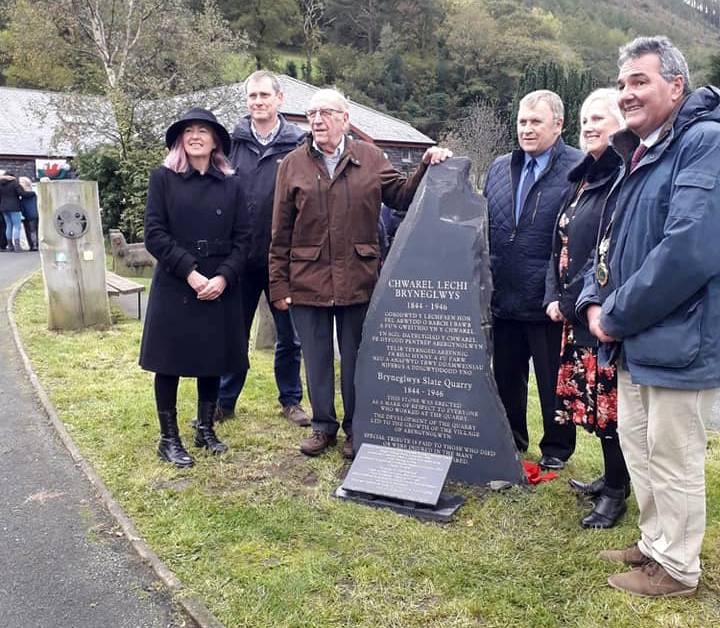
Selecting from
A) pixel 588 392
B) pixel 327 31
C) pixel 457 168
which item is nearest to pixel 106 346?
pixel 457 168

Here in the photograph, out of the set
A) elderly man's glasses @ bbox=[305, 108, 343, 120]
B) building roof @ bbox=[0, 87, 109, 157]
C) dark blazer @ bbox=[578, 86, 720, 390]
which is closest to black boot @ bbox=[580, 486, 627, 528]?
dark blazer @ bbox=[578, 86, 720, 390]

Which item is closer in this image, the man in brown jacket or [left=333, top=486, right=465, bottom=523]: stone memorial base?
[left=333, top=486, right=465, bottom=523]: stone memorial base

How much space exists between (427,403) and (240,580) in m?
1.53

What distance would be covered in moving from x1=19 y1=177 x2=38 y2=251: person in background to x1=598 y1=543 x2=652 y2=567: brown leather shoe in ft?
54.7

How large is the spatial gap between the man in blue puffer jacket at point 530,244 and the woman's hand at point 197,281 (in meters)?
1.73

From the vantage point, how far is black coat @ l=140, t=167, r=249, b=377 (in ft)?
14.3

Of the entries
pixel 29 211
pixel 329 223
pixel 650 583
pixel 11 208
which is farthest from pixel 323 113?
pixel 29 211

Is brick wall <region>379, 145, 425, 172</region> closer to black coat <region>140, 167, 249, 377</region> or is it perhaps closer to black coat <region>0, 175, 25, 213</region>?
black coat <region>0, 175, 25, 213</region>

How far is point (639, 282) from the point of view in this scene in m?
2.65

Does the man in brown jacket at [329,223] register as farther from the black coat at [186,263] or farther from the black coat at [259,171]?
the black coat at [259,171]

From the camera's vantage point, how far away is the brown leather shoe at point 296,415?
531 cm

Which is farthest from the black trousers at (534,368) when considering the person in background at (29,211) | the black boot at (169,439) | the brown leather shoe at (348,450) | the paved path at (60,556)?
the person in background at (29,211)

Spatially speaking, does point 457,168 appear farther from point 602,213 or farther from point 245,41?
point 245,41

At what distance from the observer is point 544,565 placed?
3.30m
